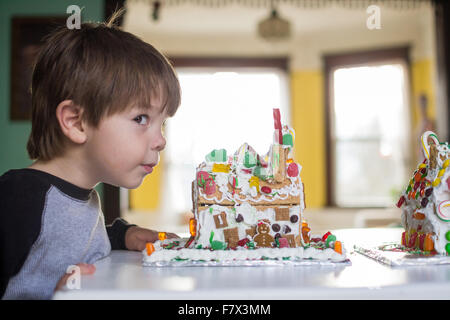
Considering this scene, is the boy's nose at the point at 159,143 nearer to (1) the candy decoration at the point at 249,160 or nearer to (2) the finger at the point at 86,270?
(1) the candy decoration at the point at 249,160

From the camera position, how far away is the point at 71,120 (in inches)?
32.9

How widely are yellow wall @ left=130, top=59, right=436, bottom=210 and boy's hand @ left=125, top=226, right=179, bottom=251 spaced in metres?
4.86

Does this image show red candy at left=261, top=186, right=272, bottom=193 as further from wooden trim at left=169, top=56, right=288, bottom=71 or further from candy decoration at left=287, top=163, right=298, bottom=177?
wooden trim at left=169, top=56, right=288, bottom=71

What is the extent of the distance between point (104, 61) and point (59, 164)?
9.1 inches

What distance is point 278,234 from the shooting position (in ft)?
2.51

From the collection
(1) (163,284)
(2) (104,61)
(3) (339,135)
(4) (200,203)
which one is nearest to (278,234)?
(4) (200,203)

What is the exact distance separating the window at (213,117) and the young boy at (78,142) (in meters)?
4.85

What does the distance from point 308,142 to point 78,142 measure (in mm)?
5216

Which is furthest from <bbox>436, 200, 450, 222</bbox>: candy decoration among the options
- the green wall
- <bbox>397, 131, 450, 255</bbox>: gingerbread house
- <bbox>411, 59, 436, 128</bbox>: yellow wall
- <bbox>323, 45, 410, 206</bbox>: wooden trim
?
<bbox>323, 45, 410, 206</bbox>: wooden trim

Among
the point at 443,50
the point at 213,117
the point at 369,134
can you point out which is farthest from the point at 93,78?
the point at 369,134

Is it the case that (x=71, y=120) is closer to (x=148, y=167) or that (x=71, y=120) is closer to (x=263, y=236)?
(x=148, y=167)

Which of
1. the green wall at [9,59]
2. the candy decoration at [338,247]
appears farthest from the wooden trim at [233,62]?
the candy decoration at [338,247]
